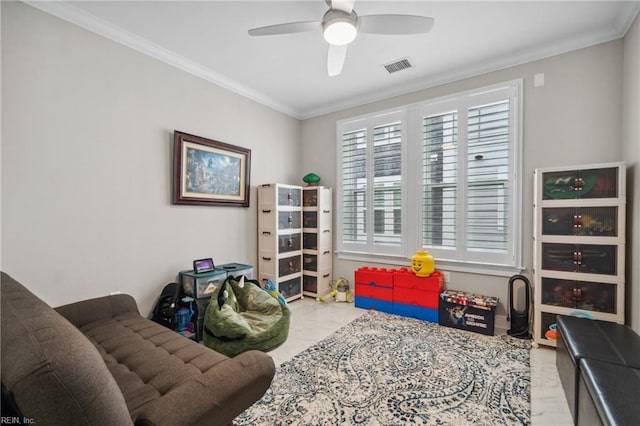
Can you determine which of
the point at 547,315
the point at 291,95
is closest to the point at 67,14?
the point at 291,95

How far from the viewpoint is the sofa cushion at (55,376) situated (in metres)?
0.72

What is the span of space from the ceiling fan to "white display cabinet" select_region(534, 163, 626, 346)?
1.70 m

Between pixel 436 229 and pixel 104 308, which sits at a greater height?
pixel 436 229

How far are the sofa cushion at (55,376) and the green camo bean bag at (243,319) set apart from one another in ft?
4.91

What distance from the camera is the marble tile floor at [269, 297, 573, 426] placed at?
1.70 m

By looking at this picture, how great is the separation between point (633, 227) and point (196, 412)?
3199 millimetres

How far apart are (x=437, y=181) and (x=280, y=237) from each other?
210 cm

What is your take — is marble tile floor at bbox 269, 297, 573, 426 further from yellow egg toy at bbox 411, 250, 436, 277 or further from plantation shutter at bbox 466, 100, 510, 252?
plantation shutter at bbox 466, 100, 510, 252

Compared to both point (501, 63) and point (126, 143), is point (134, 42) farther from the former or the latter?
point (501, 63)

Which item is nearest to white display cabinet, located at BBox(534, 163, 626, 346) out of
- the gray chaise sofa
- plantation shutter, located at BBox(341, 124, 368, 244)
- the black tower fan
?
the black tower fan

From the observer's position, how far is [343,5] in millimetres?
1866

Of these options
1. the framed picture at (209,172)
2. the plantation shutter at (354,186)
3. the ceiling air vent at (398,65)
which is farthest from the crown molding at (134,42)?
the ceiling air vent at (398,65)

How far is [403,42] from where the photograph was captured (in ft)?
8.62

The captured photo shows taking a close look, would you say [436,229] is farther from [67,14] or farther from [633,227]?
[67,14]
